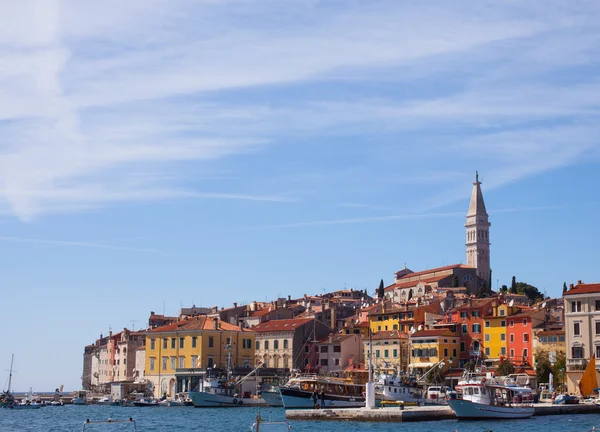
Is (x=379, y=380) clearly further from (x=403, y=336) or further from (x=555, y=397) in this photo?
(x=403, y=336)

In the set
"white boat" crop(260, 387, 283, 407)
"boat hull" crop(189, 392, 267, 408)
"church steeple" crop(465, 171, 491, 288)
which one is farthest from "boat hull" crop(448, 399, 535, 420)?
"church steeple" crop(465, 171, 491, 288)

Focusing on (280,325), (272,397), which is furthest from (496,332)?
(280,325)

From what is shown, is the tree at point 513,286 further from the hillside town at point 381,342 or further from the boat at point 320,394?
the boat at point 320,394

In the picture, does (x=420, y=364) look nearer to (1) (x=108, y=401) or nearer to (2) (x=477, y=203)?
(1) (x=108, y=401)

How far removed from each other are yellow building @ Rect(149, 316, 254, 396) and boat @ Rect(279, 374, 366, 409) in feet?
59.3

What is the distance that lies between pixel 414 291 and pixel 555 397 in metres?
64.4

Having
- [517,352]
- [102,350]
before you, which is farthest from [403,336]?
[102,350]

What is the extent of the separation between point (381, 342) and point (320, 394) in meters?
28.2

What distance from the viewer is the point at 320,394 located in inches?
2768

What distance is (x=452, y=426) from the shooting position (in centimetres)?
5394

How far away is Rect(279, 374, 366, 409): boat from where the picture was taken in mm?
71113

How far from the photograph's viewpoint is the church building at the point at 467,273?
137050mm

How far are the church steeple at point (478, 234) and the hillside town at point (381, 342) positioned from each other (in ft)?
Answer: 164

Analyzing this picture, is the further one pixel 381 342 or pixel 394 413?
pixel 381 342
